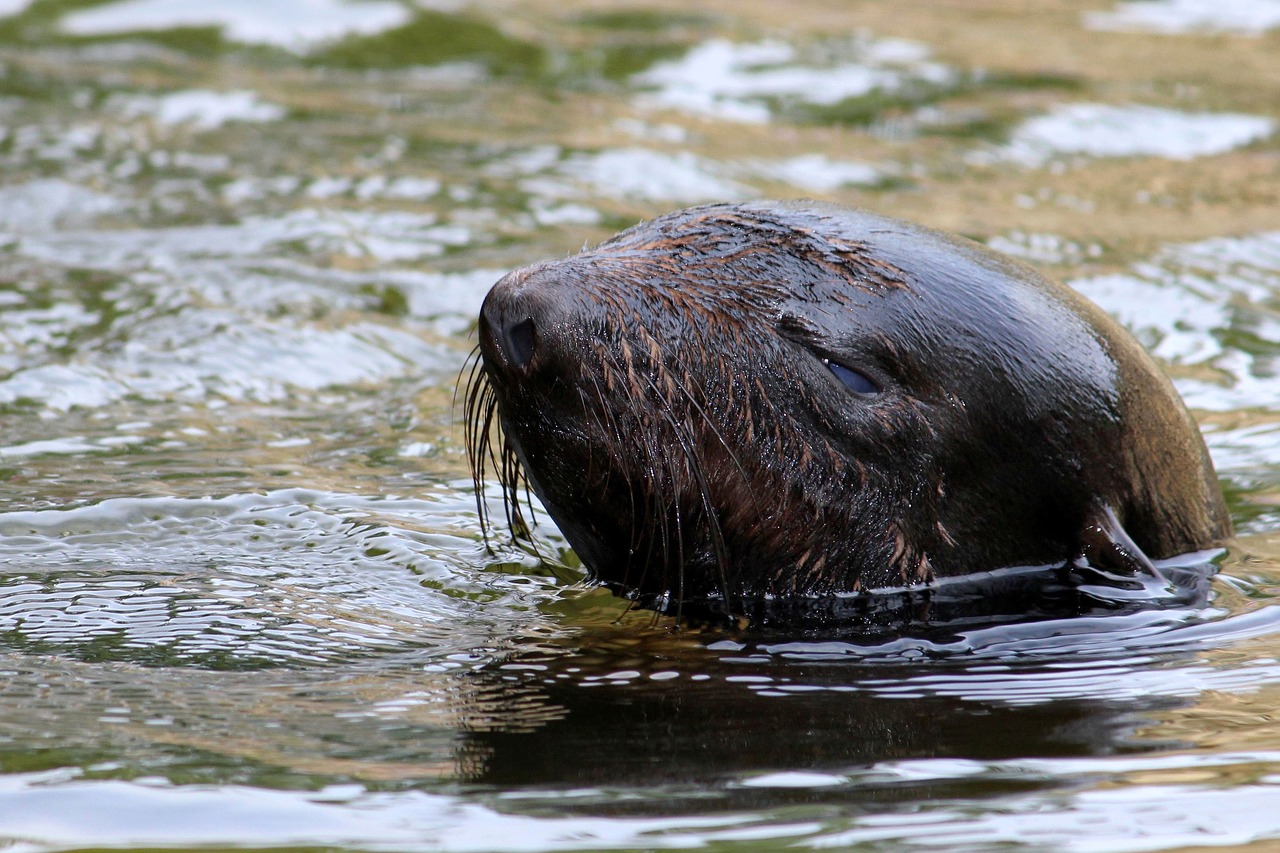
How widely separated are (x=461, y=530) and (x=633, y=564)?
94cm

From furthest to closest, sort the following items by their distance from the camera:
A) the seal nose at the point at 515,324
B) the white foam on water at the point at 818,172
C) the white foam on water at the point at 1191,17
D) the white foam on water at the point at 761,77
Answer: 1. the white foam on water at the point at 1191,17
2. the white foam on water at the point at 761,77
3. the white foam on water at the point at 818,172
4. the seal nose at the point at 515,324

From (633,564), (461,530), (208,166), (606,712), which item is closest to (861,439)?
(633,564)

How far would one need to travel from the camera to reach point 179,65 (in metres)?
11.9

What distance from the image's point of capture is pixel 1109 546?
14.4 feet

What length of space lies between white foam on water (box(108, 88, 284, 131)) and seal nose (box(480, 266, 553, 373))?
7.07 metres

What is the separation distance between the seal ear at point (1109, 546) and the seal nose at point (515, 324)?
1509 millimetres

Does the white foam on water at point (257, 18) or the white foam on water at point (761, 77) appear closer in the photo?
the white foam on water at point (761, 77)

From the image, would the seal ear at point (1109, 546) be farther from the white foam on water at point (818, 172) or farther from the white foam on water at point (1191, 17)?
the white foam on water at point (1191, 17)

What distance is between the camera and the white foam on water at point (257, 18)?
41.3 ft

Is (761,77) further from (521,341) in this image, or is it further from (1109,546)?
(521,341)

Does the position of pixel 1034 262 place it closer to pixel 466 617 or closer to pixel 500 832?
pixel 466 617

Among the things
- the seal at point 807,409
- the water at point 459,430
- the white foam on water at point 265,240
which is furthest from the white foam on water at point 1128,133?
the seal at point 807,409

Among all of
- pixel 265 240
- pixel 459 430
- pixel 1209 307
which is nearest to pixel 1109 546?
pixel 459 430

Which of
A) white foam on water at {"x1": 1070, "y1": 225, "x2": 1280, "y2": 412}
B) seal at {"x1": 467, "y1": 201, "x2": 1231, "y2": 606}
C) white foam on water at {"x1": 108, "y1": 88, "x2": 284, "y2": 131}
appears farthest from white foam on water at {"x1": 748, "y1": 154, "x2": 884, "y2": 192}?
seal at {"x1": 467, "y1": 201, "x2": 1231, "y2": 606}
